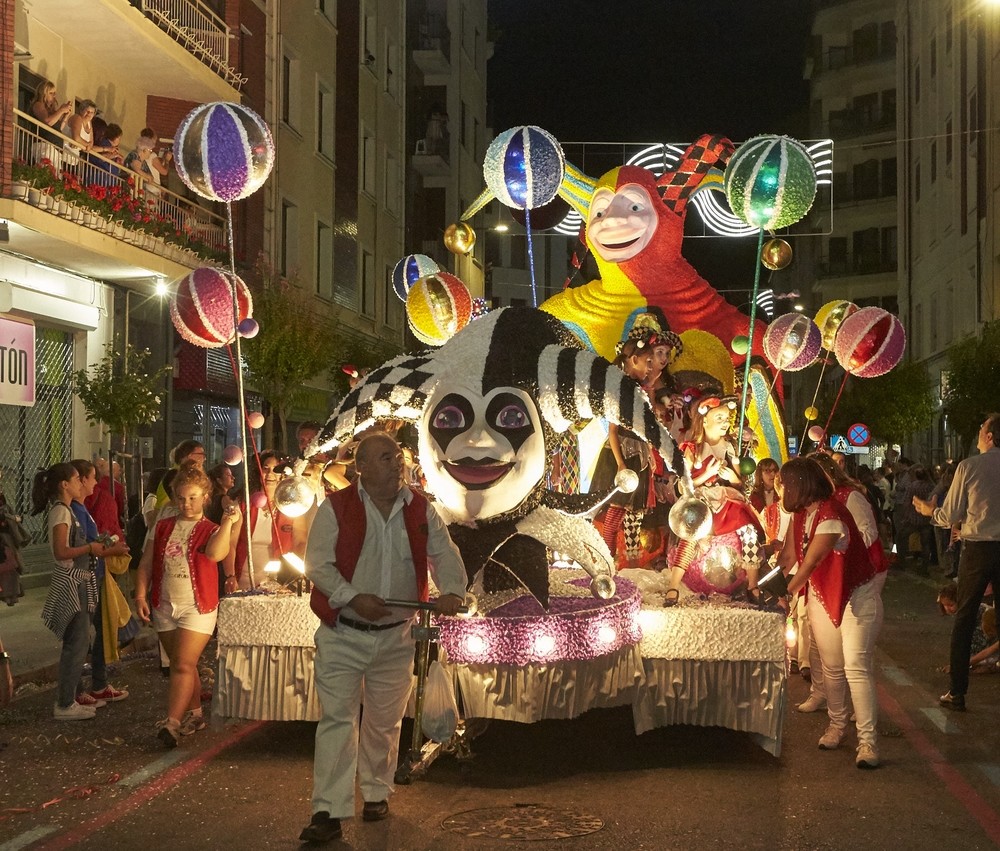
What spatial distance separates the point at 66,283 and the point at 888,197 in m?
42.4

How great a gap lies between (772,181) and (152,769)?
552 centimetres

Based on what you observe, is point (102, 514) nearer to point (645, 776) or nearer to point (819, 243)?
point (645, 776)

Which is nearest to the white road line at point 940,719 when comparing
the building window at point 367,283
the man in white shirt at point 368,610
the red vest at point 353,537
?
the man in white shirt at point 368,610

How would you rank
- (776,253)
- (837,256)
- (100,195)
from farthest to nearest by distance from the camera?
(837,256)
(100,195)
(776,253)

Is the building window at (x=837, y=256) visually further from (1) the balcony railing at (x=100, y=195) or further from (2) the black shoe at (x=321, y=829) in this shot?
(2) the black shoe at (x=321, y=829)

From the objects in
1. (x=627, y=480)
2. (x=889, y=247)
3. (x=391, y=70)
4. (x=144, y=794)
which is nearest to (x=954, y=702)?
(x=627, y=480)

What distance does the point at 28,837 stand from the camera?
20.3 ft

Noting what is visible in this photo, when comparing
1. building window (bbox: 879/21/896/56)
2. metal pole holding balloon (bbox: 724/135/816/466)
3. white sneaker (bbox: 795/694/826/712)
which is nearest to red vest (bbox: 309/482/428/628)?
white sneaker (bbox: 795/694/826/712)

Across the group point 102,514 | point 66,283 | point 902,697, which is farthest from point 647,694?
point 66,283

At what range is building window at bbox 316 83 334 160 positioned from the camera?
30484 millimetres

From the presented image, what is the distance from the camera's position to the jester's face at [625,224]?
41.3ft

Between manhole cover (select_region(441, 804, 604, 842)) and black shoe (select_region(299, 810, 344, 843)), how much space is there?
522 mm

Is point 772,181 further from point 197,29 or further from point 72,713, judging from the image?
point 197,29

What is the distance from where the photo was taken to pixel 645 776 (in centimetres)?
732
